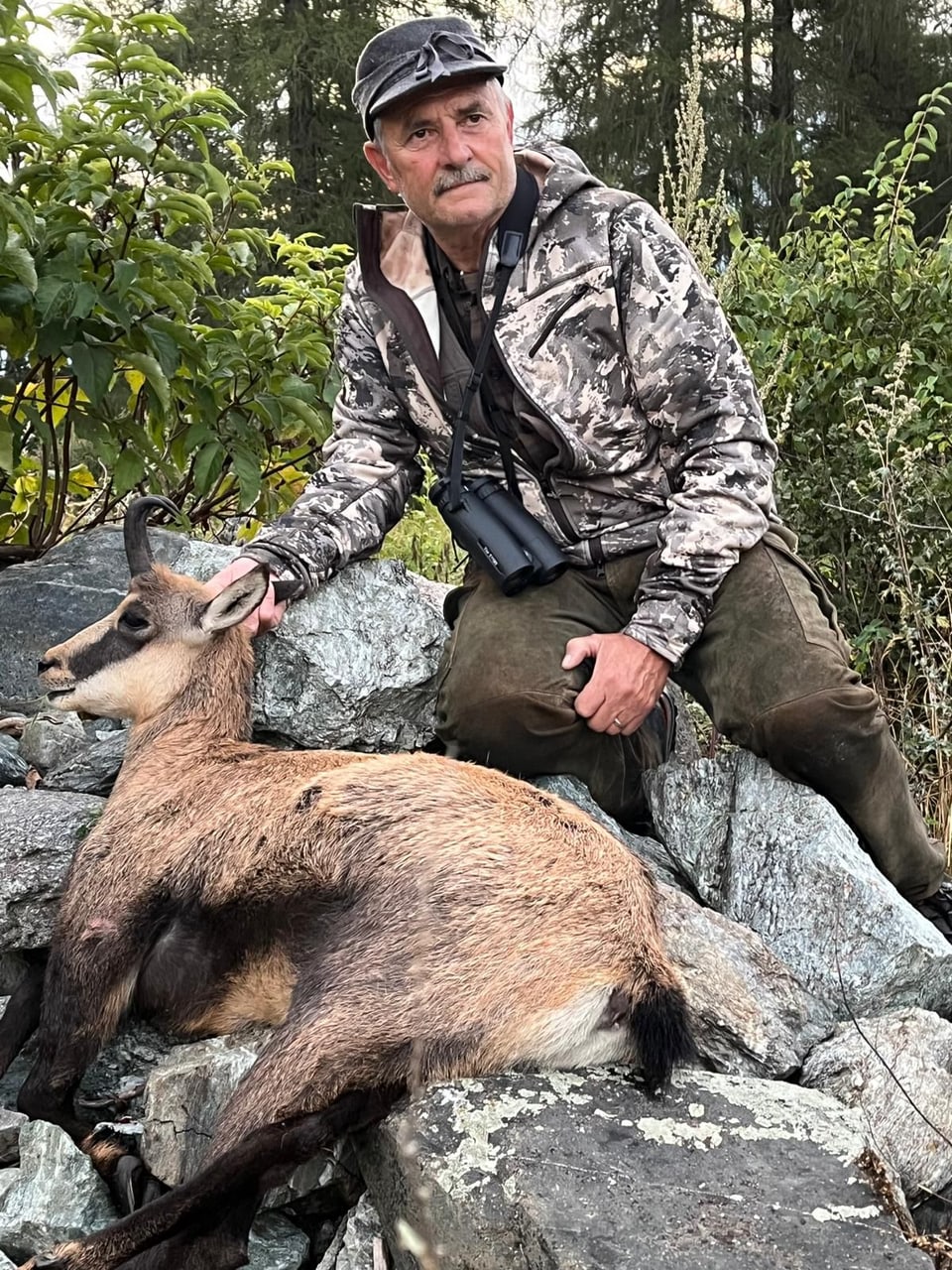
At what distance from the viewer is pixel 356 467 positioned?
16.6 ft

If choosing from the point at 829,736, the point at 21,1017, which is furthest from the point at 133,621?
the point at 829,736

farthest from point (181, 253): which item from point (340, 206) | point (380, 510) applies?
point (340, 206)

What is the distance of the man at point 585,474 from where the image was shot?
4.46m

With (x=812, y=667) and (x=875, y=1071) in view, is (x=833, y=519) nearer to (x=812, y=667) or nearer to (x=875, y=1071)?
(x=812, y=667)

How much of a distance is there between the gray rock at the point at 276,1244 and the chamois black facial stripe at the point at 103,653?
1.82 metres

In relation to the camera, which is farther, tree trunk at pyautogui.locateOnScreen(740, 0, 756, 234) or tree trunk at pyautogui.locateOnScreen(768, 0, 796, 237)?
tree trunk at pyautogui.locateOnScreen(740, 0, 756, 234)

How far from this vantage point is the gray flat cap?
4.35 m

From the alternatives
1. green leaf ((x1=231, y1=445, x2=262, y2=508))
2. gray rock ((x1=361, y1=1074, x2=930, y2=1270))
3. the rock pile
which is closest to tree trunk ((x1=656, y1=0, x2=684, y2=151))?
green leaf ((x1=231, y1=445, x2=262, y2=508))

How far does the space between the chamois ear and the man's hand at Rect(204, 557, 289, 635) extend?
0.16 m

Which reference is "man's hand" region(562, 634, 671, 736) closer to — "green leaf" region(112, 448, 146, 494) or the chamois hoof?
the chamois hoof

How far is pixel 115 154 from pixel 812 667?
3326mm

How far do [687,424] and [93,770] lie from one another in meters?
2.40

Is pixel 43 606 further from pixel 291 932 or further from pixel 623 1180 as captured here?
pixel 623 1180

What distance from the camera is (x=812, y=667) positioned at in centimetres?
440
